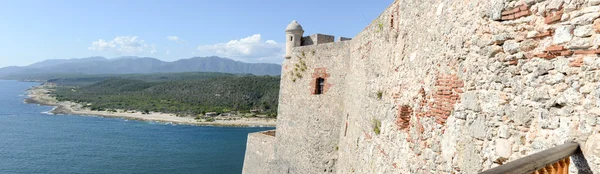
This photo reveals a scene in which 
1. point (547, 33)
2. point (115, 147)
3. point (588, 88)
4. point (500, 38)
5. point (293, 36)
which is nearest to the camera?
point (588, 88)

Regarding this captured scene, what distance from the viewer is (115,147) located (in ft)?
150

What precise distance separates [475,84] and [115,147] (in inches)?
1901

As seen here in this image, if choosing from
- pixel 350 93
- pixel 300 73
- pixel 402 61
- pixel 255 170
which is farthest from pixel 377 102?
pixel 255 170

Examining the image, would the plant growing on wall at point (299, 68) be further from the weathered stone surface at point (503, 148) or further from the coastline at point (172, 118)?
the coastline at point (172, 118)


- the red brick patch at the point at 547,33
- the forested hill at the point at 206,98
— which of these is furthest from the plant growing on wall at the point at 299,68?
the forested hill at the point at 206,98

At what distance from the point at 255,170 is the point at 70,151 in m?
37.1

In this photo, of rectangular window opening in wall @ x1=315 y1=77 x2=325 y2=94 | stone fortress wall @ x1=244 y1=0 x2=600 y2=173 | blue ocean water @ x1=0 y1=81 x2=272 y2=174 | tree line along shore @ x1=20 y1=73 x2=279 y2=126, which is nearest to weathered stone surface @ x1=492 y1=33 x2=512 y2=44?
stone fortress wall @ x1=244 y1=0 x2=600 y2=173

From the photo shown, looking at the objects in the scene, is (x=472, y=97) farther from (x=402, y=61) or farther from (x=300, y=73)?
(x=300, y=73)

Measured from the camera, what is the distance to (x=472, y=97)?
369 cm

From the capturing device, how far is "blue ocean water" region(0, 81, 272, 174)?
1501 inches

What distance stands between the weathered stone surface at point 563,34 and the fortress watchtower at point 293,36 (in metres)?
10.9

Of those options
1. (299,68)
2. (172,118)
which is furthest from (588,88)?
(172,118)

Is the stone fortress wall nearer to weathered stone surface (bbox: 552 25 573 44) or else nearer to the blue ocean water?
weathered stone surface (bbox: 552 25 573 44)

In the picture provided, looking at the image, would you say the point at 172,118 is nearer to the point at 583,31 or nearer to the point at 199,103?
the point at 199,103
